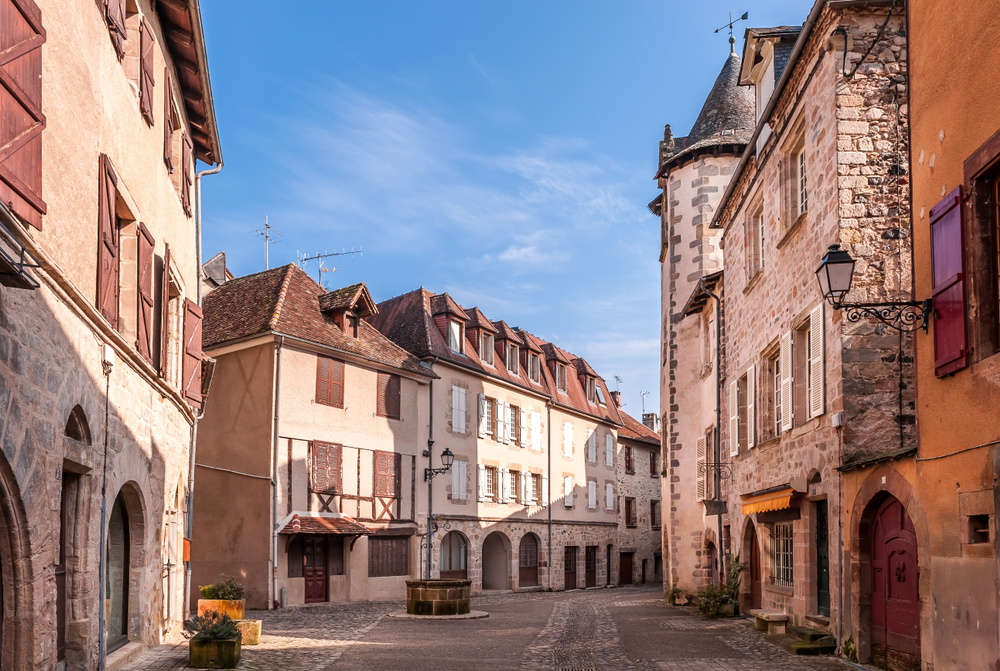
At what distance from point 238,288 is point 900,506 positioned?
18739mm

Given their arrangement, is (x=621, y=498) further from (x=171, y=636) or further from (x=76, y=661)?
(x=76, y=661)

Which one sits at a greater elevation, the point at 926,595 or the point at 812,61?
the point at 812,61

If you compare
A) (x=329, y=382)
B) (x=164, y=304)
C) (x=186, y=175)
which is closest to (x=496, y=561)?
(x=329, y=382)

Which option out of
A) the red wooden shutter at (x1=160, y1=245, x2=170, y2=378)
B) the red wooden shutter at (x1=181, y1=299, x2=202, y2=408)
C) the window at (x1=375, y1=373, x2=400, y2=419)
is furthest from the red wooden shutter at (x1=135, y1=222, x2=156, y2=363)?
the window at (x1=375, y1=373, x2=400, y2=419)

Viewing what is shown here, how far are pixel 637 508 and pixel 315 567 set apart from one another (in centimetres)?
1987

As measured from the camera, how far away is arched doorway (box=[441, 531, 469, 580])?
2712cm

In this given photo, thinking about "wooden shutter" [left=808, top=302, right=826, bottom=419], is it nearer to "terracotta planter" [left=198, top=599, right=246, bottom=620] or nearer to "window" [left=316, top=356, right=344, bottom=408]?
"terracotta planter" [left=198, top=599, right=246, bottom=620]

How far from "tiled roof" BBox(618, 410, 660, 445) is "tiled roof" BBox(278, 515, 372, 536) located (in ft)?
60.3

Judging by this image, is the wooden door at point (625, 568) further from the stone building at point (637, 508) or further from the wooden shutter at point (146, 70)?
the wooden shutter at point (146, 70)

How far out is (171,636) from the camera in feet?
41.1

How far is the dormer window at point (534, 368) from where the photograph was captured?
33.8 metres

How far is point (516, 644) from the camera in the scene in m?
12.9

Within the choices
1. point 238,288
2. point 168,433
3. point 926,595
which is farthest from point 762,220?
point 238,288

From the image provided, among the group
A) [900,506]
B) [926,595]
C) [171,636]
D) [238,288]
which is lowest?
[171,636]
